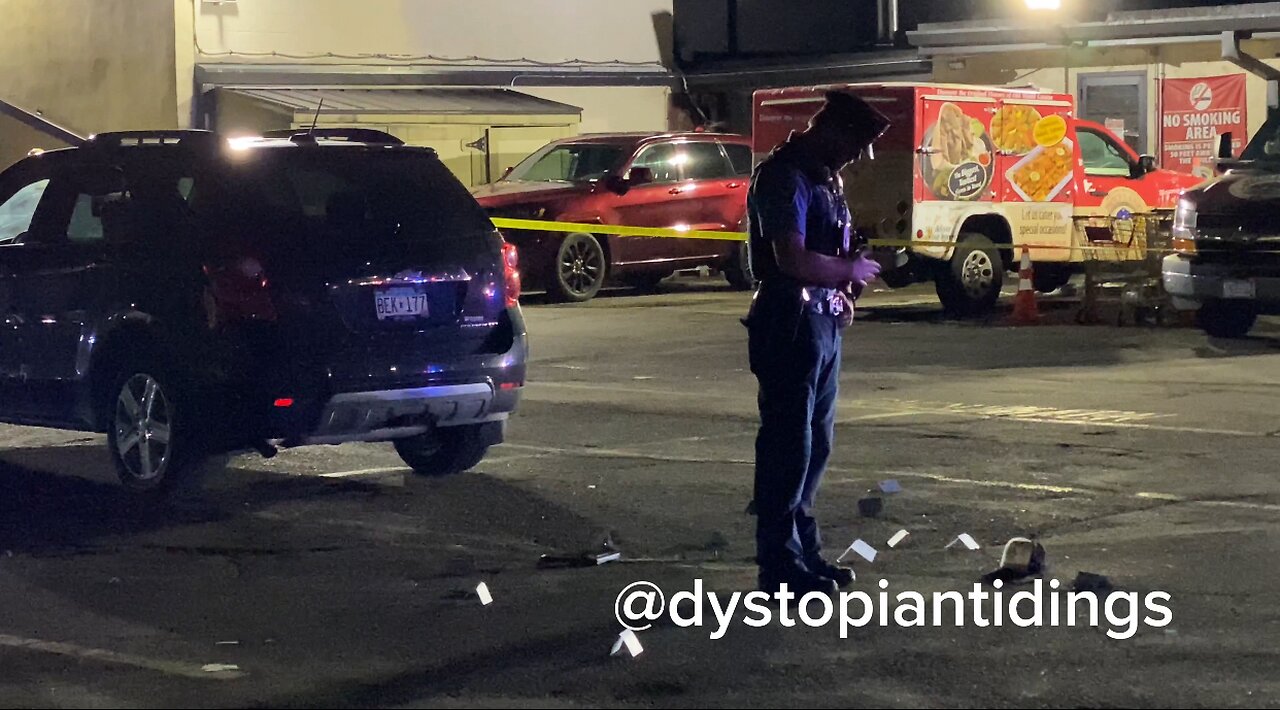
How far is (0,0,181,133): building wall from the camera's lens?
83.3ft

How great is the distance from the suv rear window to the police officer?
8.20 feet

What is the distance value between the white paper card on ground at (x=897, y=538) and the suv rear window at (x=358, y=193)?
2430 millimetres

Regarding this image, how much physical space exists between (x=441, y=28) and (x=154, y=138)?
19.1 meters

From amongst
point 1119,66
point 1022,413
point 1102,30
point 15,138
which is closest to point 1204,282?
point 1022,413

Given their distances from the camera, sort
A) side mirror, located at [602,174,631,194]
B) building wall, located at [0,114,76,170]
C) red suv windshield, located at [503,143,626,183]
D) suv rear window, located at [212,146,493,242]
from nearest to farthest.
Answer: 1. suv rear window, located at [212,146,493,242]
2. side mirror, located at [602,174,631,194]
3. red suv windshield, located at [503,143,626,183]
4. building wall, located at [0,114,76,170]

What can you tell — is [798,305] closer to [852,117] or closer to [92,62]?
[852,117]

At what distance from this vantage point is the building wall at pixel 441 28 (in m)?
26.1

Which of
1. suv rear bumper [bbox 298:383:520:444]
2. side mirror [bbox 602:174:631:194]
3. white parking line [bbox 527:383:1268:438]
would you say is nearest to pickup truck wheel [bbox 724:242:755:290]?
Result: side mirror [bbox 602:174:631:194]

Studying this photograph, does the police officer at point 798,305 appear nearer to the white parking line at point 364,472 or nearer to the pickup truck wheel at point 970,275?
the white parking line at point 364,472

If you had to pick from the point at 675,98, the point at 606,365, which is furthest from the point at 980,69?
the point at 606,365

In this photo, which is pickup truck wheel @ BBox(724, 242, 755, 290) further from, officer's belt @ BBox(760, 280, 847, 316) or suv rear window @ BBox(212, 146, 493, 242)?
officer's belt @ BBox(760, 280, 847, 316)

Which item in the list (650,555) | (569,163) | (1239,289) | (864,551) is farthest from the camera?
(569,163)

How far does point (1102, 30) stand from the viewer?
76.0ft

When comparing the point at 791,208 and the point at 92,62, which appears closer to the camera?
the point at 791,208
